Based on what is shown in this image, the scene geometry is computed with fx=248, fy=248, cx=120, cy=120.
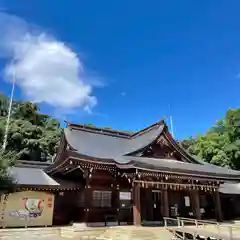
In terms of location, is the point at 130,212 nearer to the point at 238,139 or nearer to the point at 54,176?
the point at 54,176

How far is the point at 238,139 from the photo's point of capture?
98.3 feet

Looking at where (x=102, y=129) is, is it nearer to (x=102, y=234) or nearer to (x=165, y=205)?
(x=165, y=205)

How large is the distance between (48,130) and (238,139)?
27166 mm

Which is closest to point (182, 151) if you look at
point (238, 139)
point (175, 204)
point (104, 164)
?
point (175, 204)

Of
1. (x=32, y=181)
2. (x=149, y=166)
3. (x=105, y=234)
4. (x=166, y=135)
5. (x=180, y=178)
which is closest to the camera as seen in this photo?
(x=105, y=234)

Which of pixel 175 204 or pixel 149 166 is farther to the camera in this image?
pixel 175 204

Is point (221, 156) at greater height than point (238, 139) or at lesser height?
lesser

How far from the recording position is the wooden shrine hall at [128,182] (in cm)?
1377

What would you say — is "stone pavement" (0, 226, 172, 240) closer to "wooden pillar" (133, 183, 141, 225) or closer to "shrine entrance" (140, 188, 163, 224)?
"wooden pillar" (133, 183, 141, 225)

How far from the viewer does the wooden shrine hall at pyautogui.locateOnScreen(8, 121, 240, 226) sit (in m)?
13.8

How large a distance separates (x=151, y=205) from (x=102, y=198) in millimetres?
3501

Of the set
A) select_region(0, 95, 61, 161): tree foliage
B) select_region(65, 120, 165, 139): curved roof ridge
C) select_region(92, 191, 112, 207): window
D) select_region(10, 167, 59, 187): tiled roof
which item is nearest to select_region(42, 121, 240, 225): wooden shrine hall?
select_region(92, 191, 112, 207): window

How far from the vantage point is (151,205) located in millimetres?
16359

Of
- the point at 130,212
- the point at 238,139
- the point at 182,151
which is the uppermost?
the point at 238,139
